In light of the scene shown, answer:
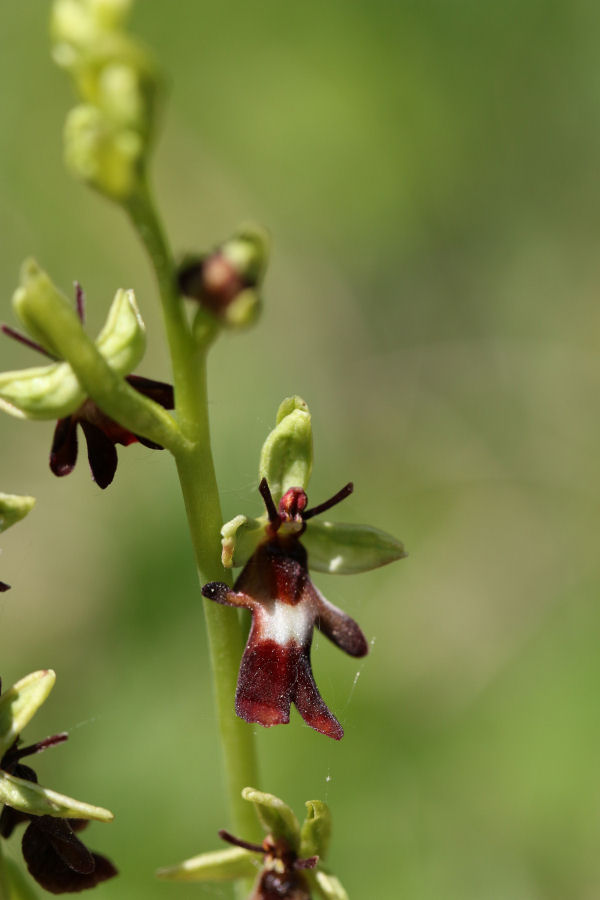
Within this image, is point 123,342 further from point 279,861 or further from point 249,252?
point 279,861

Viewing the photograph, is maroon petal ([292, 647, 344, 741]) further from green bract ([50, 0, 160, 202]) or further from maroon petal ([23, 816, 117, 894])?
green bract ([50, 0, 160, 202])

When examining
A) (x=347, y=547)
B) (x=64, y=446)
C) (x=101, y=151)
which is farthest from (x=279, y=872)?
(x=101, y=151)

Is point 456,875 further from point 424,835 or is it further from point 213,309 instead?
point 213,309

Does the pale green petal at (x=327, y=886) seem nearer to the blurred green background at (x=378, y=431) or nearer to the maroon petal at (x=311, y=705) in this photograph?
the maroon petal at (x=311, y=705)

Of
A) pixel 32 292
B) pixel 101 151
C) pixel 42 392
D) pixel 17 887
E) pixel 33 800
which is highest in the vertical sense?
pixel 101 151

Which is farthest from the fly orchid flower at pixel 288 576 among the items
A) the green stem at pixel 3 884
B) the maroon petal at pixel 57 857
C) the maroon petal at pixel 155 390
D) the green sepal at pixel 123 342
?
the green stem at pixel 3 884

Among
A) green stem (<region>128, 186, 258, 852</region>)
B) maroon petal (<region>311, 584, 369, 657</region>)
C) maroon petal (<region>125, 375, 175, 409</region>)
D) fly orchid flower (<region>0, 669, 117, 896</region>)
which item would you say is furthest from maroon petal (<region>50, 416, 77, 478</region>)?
maroon petal (<region>311, 584, 369, 657</region>)

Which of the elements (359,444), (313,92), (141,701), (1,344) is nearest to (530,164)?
(313,92)
